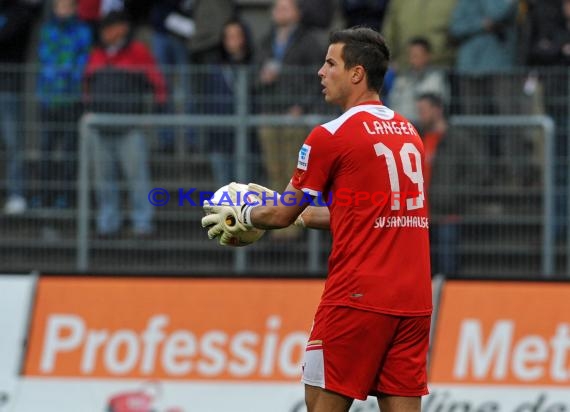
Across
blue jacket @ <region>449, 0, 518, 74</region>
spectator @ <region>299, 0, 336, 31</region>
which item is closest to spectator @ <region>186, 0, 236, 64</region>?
spectator @ <region>299, 0, 336, 31</region>

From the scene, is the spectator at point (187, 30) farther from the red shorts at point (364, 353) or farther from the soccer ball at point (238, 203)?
the red shorts at point (364, 353)

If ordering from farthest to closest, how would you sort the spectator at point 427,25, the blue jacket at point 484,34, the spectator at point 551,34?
the spectator at point 427,25 → the blue jacket at point 484,34 → the spectator at point 551,34

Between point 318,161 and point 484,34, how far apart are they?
5867mm

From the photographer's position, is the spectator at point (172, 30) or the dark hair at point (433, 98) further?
the spectator at point (172, 30)

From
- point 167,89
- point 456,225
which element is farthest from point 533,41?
point 167,89

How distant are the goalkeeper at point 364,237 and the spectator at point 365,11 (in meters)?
5.94

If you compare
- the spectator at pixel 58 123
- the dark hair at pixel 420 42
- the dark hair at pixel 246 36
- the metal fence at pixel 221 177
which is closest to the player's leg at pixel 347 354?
the metal fence at pixel 221 177

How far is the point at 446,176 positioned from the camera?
1073 cm

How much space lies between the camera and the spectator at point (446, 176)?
35.0 ft

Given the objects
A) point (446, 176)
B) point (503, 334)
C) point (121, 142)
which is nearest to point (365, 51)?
point (503, 334)

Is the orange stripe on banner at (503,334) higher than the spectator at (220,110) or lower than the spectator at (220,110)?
lower

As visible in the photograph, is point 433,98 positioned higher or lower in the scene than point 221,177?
higher

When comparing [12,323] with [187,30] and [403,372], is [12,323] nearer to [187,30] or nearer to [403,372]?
[187,30]

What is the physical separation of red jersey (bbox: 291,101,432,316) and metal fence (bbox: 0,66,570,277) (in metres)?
4.56
